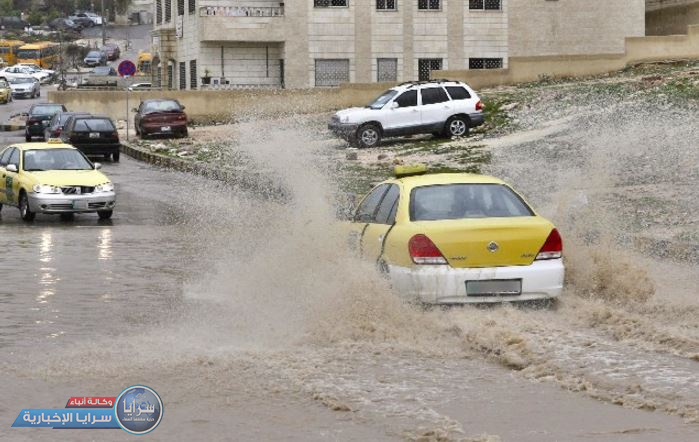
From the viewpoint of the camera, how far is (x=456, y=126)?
4075 centimetres

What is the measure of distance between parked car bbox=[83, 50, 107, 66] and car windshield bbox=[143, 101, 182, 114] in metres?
64.7

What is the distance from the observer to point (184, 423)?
29.7 ft

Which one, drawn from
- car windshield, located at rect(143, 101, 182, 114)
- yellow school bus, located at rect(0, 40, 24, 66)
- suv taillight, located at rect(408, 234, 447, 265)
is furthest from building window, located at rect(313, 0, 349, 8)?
yellow school bus, located at rect(0, 40, 24, 66)

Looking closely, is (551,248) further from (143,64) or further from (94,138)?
(143,64)

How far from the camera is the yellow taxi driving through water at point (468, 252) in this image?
1263 centimetres

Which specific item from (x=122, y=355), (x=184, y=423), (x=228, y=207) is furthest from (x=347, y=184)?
(x=184, y=423)

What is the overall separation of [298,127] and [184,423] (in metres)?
39.3

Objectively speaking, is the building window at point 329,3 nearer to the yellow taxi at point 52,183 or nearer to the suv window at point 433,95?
the suv window at point 433,95

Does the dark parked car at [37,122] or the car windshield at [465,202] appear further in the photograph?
the dark parked car at [37,122]

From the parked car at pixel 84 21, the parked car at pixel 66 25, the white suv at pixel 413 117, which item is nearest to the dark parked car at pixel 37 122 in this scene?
the white suv at pixel 413 117

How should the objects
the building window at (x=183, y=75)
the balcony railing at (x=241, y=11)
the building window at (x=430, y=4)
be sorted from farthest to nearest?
the building window at (x=183, y=75)
the building window at (x=430, y=4)
the balcony railing at (x=241, y=11)

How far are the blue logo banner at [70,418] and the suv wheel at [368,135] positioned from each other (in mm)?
31664

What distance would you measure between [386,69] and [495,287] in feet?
160

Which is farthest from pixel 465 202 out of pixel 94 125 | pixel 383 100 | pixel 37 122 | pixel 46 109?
pixel 46 109
